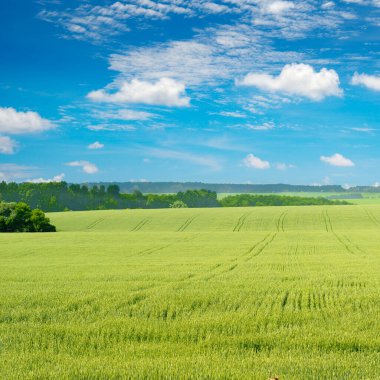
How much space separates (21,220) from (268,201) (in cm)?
10199

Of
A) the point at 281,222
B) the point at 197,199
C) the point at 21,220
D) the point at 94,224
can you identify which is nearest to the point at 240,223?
the point at 281,222

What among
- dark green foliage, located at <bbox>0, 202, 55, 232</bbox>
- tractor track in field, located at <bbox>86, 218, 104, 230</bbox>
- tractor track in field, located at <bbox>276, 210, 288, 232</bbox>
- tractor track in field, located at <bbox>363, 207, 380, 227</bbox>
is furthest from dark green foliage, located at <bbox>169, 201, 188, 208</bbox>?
dark green foliage, located at <bbox>0, 202, 55, 232</bbox>

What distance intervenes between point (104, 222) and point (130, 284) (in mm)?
68977

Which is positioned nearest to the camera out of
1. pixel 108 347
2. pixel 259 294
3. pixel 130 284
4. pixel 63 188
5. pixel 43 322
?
pixel 108 347

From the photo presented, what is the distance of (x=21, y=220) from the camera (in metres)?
81.3

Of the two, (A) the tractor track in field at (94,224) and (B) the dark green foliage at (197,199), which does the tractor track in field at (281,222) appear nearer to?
(A) the tractor track in field at (94,224)

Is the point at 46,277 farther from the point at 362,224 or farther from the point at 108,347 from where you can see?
the point at 362,224

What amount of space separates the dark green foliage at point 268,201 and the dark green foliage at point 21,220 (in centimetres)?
9298

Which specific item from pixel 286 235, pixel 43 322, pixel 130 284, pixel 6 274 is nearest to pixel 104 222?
pixel 286 235

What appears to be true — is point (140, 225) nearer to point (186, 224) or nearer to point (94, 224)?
point (186, 224)

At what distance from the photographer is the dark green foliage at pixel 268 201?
167125 mm

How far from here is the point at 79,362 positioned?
9242 millimetres

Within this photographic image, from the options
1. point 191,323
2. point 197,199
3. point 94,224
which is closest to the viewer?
point 191,323

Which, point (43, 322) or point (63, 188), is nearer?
point (43, 322)
